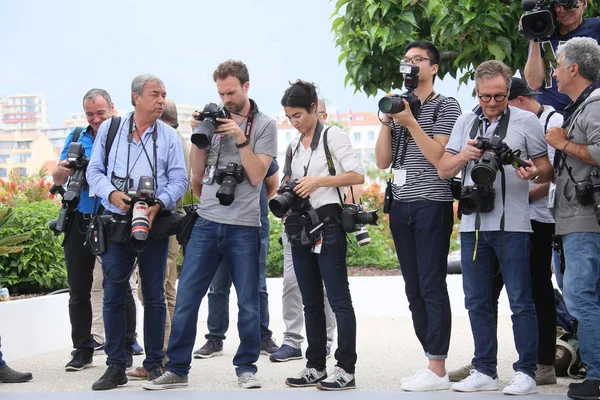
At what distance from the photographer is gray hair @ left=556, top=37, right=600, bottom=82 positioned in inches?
199

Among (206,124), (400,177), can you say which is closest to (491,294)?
(400,177)

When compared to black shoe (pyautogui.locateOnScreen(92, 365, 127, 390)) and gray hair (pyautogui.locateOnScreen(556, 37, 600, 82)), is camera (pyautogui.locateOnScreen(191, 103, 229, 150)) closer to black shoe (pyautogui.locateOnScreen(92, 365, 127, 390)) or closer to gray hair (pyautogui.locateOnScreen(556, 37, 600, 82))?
black shoe (pyautogui.locateOnScreen(92, 365, 127, 390))

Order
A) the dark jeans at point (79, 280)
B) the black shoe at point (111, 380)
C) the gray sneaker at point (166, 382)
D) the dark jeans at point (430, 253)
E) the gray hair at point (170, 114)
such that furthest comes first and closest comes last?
1. the gray hair at point (170, 114)
2. the dark jeans at point (79, 280)
3. the black shoe at point (111, 380)
4. the gray sneaker at point (166, 382)
5. the dark jeans at point (430, 253)

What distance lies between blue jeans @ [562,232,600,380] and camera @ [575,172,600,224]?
171 mm

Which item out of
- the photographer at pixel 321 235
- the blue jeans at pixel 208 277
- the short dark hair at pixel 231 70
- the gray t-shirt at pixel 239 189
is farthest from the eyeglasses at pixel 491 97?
the blue jeans at pixel 208 277

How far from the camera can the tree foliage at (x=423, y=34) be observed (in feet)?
23.1

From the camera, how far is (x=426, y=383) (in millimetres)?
5336

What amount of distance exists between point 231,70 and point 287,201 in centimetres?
89

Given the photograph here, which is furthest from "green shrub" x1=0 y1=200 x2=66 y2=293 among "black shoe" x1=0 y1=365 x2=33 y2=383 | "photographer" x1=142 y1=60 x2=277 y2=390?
"photographer" x1=142 y1=60 x2=277 y2=390

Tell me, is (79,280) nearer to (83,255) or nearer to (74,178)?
(83,255)

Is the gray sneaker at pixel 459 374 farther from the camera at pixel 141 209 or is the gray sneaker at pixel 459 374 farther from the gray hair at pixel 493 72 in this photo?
the camera at pixel 141 209

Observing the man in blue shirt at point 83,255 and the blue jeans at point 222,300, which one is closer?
the man in blue shirt at point 83,255

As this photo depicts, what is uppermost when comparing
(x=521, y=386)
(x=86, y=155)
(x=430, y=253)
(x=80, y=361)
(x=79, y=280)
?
(x=86, y=155)

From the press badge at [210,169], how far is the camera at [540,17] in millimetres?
2089
